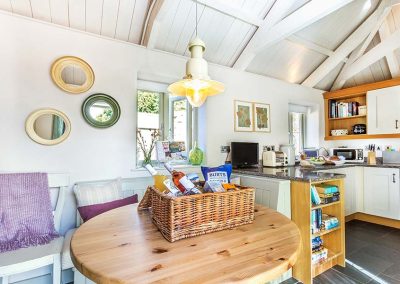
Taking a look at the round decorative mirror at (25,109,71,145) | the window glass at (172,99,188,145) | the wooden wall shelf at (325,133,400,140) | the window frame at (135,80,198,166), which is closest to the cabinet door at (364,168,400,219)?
the wooden wall shelf at (325,133,400,140)

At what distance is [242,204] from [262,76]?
9.09 feet

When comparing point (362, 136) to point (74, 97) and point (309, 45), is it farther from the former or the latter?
point (74, 97)

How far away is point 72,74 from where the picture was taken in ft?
6.92

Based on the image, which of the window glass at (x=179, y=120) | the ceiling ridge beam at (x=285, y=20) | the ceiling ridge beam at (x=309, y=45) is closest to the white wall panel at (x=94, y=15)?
the window glass at (x=179, y=120)

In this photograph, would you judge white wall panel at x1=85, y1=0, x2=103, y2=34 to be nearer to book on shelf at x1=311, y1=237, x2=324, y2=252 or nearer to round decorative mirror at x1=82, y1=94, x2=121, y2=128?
round decorative mirror at x1=82, y1=94, x2=121, y2=128

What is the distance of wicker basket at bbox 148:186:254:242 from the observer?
0.79 meters

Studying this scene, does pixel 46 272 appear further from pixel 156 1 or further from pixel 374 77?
pixel 374 77

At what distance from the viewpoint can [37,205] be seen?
5.74 ft

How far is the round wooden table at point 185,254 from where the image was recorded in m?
0.58

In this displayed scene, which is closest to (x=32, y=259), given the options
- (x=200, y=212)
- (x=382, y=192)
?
(x=200, y=212)

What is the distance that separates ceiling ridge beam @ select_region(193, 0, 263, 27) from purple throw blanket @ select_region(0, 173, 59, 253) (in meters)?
2.12

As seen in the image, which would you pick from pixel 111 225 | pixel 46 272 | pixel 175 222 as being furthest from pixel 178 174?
pixel 46 272

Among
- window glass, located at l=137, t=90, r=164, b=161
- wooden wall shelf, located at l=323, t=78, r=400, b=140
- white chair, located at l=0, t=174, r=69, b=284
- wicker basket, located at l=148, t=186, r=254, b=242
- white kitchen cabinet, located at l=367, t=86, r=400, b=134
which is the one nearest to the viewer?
wicker basket, located at l=148, t=186, r=254, b=242

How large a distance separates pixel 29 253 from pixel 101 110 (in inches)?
50.0
